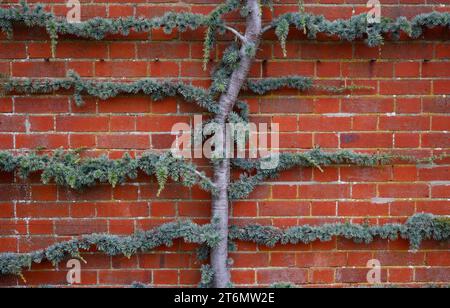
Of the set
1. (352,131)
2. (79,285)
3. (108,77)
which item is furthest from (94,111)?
(352,131)

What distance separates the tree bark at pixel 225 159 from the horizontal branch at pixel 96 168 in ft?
0.27

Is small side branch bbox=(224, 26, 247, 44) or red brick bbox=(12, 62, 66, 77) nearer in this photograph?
small side branch bbox=(224, 26, 247, 44)

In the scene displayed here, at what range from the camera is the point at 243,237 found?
230cm

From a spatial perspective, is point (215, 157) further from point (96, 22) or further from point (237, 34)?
point (96, 22)

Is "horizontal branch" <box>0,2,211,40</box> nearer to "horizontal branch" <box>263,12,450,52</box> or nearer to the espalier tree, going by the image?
the espalier tree

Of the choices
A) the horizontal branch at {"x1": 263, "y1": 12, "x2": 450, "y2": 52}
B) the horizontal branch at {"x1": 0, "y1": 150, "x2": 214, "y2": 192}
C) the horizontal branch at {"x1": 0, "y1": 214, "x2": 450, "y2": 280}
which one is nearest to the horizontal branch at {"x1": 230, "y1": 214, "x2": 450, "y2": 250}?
the horizontal branch at {"x1": 0, "y1": 214, "x2": 450, "y2": 280}

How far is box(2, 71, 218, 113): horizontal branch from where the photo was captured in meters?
2.21

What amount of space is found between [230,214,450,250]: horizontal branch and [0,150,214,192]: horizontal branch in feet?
1.14

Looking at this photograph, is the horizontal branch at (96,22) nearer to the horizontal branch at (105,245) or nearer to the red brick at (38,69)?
the red brick at (38,69)

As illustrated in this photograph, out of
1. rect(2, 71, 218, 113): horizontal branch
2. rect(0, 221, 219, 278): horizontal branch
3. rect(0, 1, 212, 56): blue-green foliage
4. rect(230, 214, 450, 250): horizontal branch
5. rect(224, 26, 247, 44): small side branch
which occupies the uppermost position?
rect(0, 1, 212, 56): blue-green foliage

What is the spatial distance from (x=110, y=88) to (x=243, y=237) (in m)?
1.05

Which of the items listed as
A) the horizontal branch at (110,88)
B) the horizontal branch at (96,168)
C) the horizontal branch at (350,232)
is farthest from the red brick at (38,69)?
the horizontal branch at (350,232)

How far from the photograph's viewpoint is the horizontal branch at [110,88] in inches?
86.9

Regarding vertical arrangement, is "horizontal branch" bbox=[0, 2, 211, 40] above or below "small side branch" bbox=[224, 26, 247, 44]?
above
